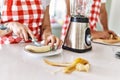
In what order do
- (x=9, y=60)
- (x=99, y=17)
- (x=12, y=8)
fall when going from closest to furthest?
(x=9, y=60) → (x=12, y=8) → (x=99, y=17)

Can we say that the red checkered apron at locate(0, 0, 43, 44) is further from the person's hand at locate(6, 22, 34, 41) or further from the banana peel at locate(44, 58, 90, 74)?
the banana peel at locate(44, 58, 90, 74)

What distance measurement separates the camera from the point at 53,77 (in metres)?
0.68

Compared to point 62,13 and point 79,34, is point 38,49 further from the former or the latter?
point 62,13

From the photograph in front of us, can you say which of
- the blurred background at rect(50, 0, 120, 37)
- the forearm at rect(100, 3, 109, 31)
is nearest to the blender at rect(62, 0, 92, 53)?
the forearm at rect(100, 3, 109, 31)

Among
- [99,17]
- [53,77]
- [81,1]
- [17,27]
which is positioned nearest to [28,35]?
[17,27]

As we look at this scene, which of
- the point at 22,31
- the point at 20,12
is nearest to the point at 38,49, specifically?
the point at 22,31

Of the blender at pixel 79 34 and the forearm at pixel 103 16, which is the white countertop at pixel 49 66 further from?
the forearm at pixel 103 16

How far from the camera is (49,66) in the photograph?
2.58 ft

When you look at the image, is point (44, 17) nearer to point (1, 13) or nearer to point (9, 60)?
point (1, 13)

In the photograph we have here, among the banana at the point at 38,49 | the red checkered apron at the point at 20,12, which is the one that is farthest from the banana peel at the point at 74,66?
the red checkered apron at the point at 20,12

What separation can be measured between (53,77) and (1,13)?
29.0 inches

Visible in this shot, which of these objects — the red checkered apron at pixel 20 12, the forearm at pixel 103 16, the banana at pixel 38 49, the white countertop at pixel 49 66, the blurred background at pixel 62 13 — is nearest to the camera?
the white countertop at pixel 49 66

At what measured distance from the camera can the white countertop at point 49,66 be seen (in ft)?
2.27

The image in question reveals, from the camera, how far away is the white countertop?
691mm
